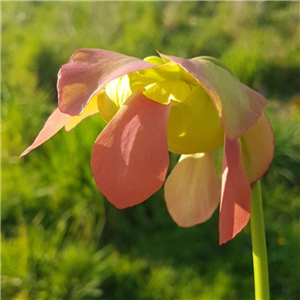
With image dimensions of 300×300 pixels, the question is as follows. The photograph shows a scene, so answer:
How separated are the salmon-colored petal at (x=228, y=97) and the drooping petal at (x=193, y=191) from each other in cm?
11

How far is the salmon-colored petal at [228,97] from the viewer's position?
11.6 inches

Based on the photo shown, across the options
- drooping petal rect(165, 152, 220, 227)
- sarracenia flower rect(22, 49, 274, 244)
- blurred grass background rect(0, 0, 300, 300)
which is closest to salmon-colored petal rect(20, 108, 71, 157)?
sarracenia flower rect(22, 49, 274, 244)

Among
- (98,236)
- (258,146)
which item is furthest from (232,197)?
(98,236)

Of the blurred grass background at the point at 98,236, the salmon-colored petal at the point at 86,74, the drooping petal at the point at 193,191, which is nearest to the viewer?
the salmon-colored petal at the point at 86,74

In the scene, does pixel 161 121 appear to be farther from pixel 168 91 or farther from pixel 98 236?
pixel 98 236

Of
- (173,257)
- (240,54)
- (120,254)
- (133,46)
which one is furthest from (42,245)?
(133,46)

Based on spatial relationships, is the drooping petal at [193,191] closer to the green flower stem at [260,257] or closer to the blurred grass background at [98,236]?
the green flower stem at [260,257]

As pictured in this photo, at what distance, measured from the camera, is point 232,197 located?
312 mm

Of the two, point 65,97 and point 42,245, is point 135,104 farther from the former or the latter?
point 42,245

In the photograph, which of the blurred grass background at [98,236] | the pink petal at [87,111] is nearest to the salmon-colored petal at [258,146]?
the pink petal at [87,111]

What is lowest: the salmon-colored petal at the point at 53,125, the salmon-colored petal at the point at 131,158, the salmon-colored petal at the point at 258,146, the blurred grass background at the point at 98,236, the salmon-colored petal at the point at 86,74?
the blurred grass background at the point at 98,236

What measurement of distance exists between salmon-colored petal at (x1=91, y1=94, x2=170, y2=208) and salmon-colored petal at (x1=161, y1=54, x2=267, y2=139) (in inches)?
1.4

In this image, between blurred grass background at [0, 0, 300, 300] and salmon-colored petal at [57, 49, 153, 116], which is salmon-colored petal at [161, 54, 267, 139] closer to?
salmon-colored petal at [57, 49, 153, 116]

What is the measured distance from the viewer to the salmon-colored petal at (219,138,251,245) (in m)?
0.31
